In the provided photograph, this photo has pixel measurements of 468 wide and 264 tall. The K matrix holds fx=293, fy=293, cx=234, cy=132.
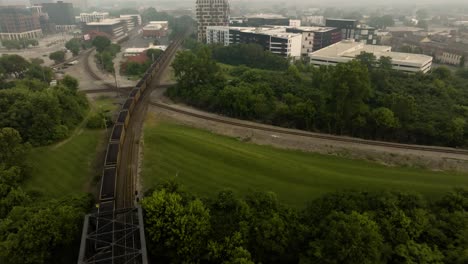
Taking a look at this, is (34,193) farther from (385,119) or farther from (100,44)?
(100,44)

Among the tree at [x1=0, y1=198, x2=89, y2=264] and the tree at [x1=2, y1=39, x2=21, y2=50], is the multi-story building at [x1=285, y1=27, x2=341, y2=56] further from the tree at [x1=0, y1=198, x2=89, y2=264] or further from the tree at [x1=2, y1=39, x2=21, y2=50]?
the tree at [x1=2, y1=39, x2=21, y2=50]

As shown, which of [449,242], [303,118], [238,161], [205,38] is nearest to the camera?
[449,242]

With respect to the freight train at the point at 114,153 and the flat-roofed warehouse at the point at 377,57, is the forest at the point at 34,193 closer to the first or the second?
the freight train at the point at 114,153

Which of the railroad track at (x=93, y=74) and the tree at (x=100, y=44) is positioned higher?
the tree at (x=100, y=44)

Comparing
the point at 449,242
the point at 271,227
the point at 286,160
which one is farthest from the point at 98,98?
the point at 449,242

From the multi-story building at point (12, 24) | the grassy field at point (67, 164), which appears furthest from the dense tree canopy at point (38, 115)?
the multi-story building at point (12, 24)

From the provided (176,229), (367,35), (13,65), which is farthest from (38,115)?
(367,35)

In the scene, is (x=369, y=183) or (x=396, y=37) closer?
(x=369, y=183)

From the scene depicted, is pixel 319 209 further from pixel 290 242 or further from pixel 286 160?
pixel 286 160
